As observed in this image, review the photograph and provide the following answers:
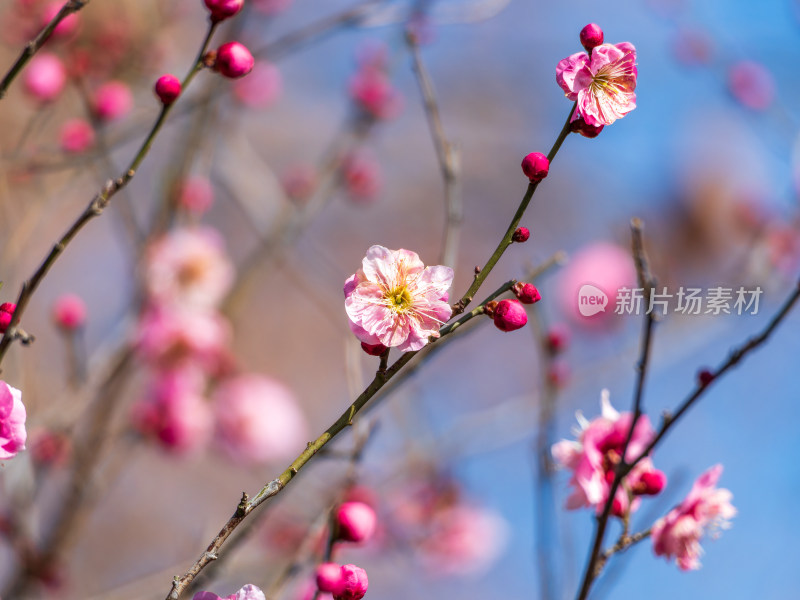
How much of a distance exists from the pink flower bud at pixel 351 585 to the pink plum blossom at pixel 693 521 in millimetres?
365

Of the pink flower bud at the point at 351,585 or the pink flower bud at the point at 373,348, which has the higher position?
the pink flower bud at the point at 373,348

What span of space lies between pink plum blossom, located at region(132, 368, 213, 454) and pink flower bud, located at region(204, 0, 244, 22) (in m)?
1.19

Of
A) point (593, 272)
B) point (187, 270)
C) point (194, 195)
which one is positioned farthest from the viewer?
point (593, 272)

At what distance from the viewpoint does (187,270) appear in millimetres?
1993

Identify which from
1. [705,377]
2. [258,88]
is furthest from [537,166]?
[258,88]

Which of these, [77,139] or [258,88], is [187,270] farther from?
[258,88]

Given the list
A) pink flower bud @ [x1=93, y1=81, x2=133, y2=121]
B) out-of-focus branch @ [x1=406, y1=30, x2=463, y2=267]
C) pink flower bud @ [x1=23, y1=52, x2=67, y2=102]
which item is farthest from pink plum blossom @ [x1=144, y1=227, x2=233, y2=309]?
out-of-focus branch @ [x1=406, y1=30, x2=463, y2=267]

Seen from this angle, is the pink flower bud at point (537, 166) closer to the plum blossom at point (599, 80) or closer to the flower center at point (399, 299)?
the plum blossom at point (599, 80)

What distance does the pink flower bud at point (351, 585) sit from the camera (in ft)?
2.30

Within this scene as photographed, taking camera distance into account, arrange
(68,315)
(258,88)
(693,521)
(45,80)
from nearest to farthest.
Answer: (693,521)
(68,315)
(45,80)
(258,88)

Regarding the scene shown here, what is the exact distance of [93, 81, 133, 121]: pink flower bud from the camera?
174 centimetres

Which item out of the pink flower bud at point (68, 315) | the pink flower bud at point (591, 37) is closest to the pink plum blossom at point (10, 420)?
the pink flower bud at point (591, 37)

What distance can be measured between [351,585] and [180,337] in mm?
1200

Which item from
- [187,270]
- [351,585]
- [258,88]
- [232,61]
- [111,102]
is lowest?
[351,585]
